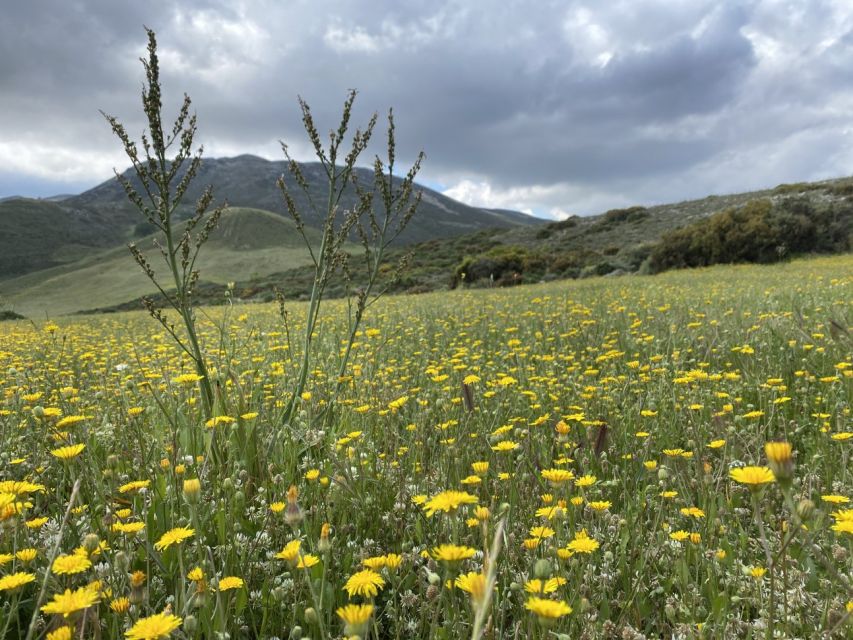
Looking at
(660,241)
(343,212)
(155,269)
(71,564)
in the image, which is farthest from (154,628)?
(155,269)

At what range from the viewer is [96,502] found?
2.09 meters

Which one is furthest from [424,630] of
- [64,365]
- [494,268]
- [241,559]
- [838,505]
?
[494,268]

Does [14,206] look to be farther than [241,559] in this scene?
Yes

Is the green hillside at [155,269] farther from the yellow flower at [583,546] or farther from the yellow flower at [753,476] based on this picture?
the yellow flower at [753,476]

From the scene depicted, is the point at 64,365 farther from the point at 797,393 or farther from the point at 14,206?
the point at 14,206

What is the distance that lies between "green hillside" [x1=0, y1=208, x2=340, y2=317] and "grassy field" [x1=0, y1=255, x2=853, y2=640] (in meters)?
41.8

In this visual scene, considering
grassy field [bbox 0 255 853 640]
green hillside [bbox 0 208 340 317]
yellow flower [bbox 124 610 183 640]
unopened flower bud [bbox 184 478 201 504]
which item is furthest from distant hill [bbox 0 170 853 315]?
yellow flower [bbox 124 610 183 640]

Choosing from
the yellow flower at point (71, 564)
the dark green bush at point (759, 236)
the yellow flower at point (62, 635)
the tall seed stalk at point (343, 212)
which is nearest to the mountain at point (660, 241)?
the dark green bush at point (759, 236)

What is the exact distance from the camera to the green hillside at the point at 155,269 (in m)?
52.2

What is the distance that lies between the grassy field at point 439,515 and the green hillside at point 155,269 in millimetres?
41762

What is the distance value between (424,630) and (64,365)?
5.54 meters

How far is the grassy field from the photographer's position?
1.33m

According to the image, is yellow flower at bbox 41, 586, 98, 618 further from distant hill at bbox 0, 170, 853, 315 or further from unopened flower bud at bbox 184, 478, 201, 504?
distant hill at bbox 0, 170, 853, 315

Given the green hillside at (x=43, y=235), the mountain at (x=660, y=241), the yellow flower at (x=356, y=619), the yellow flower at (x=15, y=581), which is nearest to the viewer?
the yellow flower at (x=356, y=619)
